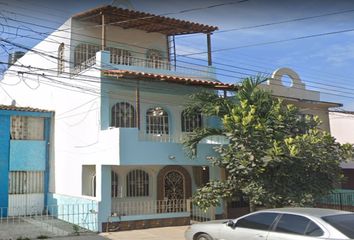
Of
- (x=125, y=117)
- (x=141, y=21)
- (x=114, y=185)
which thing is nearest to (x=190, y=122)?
(x=125, y=117)

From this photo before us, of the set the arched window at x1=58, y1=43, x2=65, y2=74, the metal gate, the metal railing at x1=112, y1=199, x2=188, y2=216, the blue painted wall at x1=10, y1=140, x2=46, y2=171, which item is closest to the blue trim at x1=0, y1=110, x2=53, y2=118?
the blue painted wall at x1=10, y1=140, x2=46, y2=171

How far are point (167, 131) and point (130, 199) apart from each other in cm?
306

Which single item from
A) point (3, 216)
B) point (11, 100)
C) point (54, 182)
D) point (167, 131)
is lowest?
point (3, 216)

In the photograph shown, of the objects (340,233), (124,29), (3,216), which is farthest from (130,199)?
(340,233)

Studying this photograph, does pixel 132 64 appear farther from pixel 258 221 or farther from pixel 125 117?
pixel 258 221

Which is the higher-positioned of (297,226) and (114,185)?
(114,185)

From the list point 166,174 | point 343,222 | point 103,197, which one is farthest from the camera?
point 166,174

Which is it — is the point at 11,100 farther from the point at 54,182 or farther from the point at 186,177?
the point at 186,177

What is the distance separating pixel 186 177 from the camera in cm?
1812

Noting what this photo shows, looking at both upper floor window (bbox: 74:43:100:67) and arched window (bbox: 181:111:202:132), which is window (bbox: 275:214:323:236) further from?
upper floor window (bbox: 74:43:100:67)

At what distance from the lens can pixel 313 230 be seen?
7918mm

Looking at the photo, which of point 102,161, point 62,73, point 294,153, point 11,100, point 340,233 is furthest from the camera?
point 11,100

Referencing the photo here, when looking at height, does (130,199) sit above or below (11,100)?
below

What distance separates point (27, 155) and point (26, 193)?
5.11 feet
